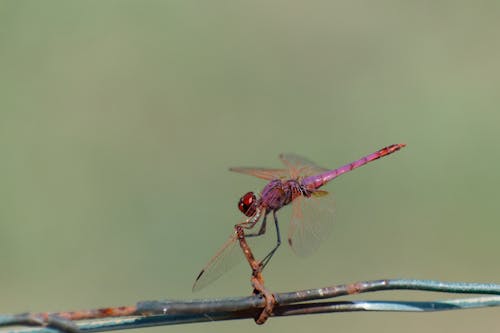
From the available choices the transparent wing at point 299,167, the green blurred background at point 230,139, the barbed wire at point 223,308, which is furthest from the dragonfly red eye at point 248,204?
the green blurred background at point 230,139

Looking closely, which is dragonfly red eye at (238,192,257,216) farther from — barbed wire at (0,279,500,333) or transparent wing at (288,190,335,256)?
barbed wire at (0,279,500,333)

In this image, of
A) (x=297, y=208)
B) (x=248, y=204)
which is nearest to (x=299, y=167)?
(x=297, y=208)

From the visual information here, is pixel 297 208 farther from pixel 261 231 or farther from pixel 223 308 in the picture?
pixel 223 308

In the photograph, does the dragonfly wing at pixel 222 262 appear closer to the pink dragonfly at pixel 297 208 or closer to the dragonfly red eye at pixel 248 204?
the pink dragonfly at pixel 297 208

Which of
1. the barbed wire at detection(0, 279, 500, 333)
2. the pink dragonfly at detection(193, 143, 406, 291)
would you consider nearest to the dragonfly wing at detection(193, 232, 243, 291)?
the pink dragonfly at detection(193, 143, 406, 291)

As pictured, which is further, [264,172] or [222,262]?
[264,172]

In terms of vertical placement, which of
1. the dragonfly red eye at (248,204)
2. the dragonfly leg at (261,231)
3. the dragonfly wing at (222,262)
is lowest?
the dragonfly wing at (222,262)
